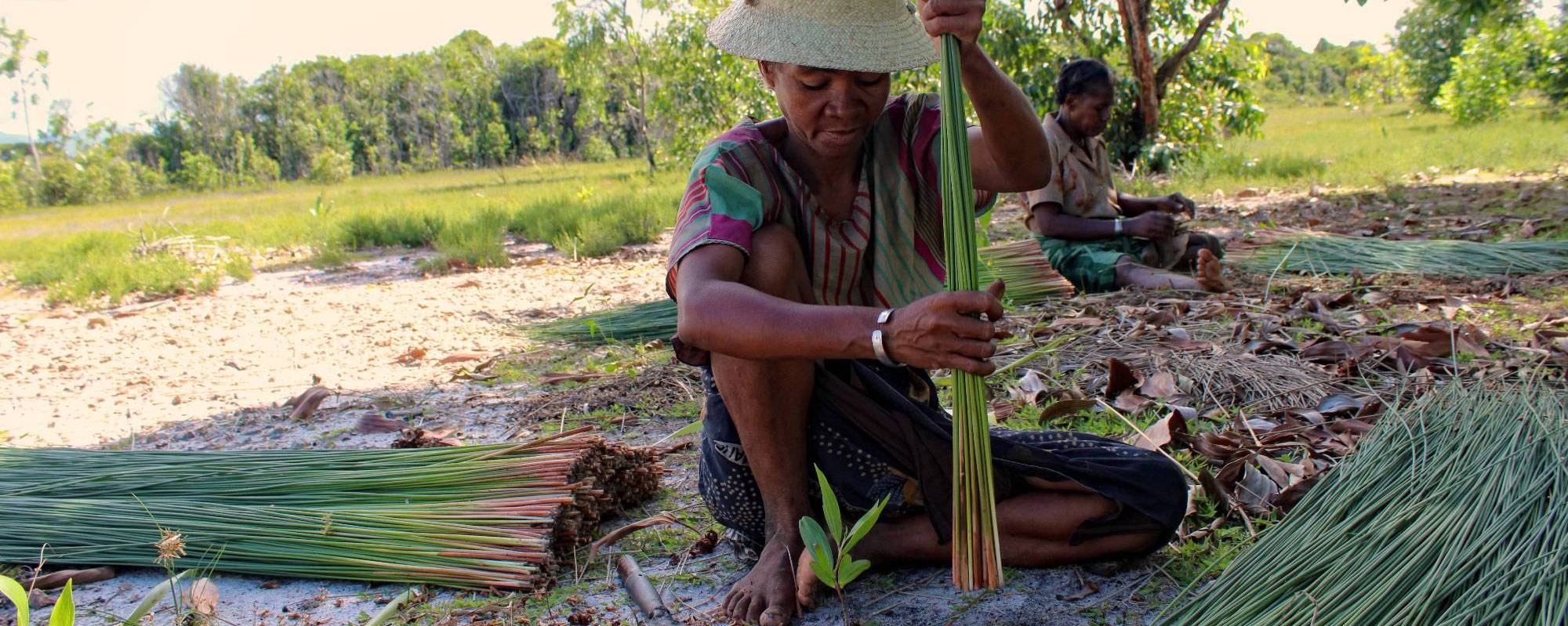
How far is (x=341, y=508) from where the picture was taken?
1.88 metres

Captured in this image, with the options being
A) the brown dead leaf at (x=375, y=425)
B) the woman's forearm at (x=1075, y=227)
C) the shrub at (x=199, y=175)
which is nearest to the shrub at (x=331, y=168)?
the shrub at (x=199, y=175)

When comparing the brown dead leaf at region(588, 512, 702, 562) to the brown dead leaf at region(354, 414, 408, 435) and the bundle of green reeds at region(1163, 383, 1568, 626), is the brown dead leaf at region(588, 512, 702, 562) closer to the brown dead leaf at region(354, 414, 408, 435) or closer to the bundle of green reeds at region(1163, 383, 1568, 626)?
the bundle of green reeds at region(1163, 383, 1568, 626)

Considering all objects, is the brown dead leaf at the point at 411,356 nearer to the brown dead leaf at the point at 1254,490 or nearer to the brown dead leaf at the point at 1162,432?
the brown dead leaf at the point at 1162,432

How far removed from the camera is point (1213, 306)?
339cm

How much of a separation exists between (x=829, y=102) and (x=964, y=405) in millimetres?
515

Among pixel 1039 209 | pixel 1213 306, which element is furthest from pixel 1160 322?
pixel 1039 209

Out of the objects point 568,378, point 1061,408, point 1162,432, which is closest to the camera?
point 1162,432

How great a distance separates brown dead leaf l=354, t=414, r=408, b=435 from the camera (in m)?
2.84

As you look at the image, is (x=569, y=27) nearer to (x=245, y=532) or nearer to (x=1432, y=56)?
(x=245, y=532)

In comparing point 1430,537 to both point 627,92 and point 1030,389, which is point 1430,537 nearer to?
point 1030,389

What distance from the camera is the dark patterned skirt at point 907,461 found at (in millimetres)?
1619

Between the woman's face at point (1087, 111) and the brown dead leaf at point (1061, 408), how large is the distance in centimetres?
174

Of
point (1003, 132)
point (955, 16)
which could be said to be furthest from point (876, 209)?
point (955, 16)

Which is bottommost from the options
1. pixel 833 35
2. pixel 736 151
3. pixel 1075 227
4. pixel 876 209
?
pixel 1075 227
